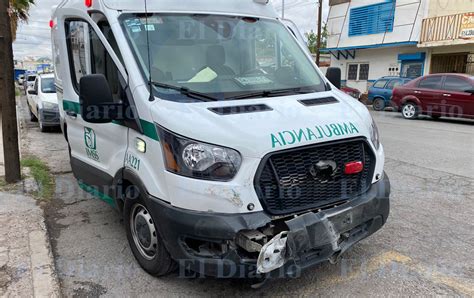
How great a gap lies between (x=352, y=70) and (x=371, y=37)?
3.13 m

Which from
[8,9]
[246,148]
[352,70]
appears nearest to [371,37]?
[352,70]

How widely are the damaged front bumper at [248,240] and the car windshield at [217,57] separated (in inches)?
37.8

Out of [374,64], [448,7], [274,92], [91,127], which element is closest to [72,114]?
[91,127]

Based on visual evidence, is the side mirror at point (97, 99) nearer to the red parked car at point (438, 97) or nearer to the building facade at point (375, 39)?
the red parked car at point (438, 97)

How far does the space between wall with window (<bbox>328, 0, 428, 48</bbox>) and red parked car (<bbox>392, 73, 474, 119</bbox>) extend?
7329mm

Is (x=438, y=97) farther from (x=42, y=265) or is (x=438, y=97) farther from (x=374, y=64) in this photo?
(x=42, y=265)

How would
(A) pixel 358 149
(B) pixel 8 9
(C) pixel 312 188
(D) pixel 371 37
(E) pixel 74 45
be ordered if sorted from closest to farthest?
(C) pixel 312 188 < (A) pixel 358 149 < (E) pixel 74 45 < (B) pixel 8 9 < (D) pixel 371 37

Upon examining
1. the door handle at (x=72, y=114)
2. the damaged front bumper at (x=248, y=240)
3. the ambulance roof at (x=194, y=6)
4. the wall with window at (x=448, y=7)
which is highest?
the wall with window at (x=448, y=7)

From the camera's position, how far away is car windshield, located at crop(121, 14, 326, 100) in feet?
10.3

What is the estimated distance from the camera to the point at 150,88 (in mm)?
2957

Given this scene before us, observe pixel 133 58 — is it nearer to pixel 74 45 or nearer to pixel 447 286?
pixel 74 45

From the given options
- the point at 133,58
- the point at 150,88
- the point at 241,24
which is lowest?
the point at 150,88

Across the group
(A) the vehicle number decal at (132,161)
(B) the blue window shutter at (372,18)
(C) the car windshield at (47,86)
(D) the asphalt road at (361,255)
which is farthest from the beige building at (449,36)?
(A) the vehicle number decal at (132,161)

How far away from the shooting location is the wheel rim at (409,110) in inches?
556
